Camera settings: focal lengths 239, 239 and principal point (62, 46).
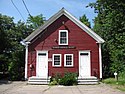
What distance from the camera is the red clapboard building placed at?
2405 centimetres

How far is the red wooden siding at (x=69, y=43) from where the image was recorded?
79.0 feet

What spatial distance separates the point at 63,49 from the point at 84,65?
2657 mm

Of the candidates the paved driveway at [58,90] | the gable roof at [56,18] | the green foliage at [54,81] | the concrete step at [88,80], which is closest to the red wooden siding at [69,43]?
the gable roof at [56,18]

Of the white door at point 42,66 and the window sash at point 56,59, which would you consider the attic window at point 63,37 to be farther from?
the white door at point 42,66

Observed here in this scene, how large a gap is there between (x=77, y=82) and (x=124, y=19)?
7761 mm

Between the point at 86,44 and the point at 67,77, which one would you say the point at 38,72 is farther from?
the point at 86,44

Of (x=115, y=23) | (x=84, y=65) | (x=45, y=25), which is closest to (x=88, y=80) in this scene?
(x=84, y=65)

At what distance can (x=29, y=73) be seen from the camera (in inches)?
951

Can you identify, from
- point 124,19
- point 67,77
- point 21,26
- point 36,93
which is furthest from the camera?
point 21,26

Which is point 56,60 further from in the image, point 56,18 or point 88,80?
point 56,18

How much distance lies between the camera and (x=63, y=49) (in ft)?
79.6

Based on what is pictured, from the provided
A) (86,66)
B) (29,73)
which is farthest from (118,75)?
(29,73)

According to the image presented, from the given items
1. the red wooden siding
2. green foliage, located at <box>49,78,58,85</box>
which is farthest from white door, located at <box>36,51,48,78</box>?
green foliage, located at <box>49,78,58,85</box>

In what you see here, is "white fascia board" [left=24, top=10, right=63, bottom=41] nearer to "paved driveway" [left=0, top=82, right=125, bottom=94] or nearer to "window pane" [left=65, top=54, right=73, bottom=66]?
"window pane" [left=65, top=54, right=73, bottom=66]
